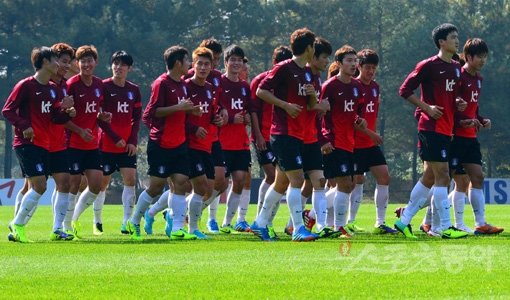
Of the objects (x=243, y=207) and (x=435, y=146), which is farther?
(x=243, y=207)

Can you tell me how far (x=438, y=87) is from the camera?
15445 millimetres

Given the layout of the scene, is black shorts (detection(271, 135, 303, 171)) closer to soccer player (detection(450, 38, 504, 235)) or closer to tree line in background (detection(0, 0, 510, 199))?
soccer player (detection(450, 38, 504, 235))

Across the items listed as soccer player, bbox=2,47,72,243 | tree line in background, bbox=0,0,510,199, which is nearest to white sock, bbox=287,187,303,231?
soccer player, bbox=2,47,72,243

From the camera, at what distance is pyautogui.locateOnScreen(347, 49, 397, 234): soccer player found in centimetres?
1741

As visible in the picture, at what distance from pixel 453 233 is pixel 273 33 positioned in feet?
178

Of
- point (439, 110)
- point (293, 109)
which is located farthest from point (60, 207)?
point (439, 110)

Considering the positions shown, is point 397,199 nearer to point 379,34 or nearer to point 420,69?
point 379,34

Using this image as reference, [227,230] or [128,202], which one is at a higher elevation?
[128,202]

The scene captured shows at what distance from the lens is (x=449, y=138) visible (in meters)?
15.4

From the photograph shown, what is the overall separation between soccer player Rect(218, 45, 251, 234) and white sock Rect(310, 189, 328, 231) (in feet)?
10.1

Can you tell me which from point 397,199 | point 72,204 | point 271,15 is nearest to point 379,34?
point 271,15

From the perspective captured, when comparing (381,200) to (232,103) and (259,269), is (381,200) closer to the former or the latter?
(232,103)

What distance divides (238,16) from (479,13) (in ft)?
46.1

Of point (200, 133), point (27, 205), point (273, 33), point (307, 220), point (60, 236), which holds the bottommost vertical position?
point (60, 236)
